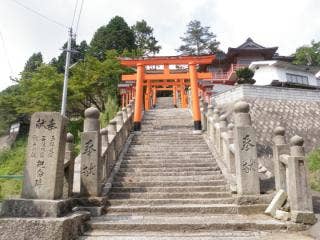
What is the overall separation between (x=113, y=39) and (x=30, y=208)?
37.8 m

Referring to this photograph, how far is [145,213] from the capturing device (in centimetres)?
666

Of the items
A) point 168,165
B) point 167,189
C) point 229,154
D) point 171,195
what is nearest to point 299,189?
point 229,154

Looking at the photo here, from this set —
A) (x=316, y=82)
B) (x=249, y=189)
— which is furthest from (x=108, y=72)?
(x=316, y=82)

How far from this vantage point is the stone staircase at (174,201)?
551 centimetres

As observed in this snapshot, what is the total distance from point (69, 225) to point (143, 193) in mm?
2867

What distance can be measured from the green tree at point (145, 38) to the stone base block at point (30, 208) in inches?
1582

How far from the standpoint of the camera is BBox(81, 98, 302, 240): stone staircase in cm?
551

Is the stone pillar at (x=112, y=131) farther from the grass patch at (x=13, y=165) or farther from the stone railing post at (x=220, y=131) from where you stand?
the grass patch at (x=13, y=165)

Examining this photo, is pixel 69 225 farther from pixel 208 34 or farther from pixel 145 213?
pixel 208 34

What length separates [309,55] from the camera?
1662 inches

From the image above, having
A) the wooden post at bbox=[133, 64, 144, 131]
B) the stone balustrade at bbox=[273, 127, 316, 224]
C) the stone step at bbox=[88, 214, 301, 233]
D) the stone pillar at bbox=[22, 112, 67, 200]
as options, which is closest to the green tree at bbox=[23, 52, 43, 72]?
the wooden post at bbox=[133, 64, 144, 131]

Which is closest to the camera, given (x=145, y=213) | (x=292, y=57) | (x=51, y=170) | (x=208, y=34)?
(x=51, y=170)

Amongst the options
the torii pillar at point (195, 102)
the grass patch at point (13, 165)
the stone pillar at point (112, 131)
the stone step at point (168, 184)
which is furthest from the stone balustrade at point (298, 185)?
the grass patch at point (13, 165)

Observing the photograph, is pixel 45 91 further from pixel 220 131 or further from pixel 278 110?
pixel 220 131
